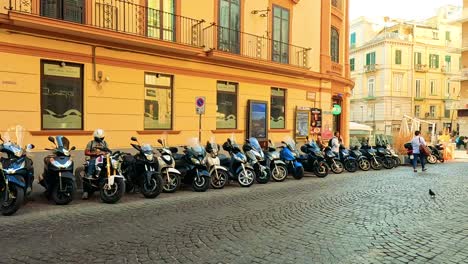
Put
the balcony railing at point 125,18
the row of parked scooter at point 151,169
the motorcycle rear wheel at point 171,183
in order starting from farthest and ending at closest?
1. the balcony railing at point 125,18
2. the motorcycle rear wheel at point 171,183
3. the row of parked scooter at point 151,169

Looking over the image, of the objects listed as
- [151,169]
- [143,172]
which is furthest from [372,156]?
[143,172]

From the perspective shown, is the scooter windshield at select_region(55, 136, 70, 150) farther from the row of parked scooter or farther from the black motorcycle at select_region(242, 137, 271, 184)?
the black motorcycle at select_region(242, 137, 271, 184)

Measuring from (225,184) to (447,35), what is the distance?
50.4m

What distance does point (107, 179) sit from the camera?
864 centimetres

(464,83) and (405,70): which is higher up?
(405,70)

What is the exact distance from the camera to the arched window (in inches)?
889

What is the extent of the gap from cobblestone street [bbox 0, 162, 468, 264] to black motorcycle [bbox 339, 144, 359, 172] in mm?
5521

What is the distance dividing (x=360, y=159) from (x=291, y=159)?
4.46 meters

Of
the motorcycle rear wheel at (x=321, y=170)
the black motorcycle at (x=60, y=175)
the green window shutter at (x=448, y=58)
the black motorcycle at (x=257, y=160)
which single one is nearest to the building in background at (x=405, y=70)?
the green window shutter at (x=448, y=58)

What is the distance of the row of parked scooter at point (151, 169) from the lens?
7656mm

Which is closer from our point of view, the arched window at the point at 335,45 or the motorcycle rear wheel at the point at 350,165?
the motorcycle rear wheel at the point at 350,165

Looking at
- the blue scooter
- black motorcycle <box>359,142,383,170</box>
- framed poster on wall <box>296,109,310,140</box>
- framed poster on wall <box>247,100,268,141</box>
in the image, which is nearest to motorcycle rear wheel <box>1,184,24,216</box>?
the blue scooter

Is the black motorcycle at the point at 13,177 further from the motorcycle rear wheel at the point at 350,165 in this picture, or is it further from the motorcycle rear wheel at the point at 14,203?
the motorcycle rear wheel at the point at 350,165

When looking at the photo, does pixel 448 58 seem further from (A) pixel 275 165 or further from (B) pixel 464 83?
(A) pixel 275 165
